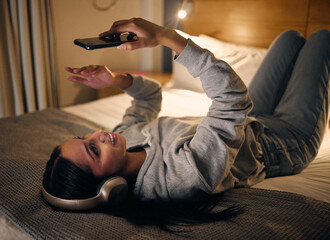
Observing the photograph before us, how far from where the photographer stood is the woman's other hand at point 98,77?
3.37 feet

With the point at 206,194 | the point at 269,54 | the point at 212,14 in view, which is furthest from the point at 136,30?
the point at 212,14

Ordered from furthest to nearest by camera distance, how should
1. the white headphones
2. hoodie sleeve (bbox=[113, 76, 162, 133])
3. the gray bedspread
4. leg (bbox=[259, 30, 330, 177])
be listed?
hoodie sleeve (bbox=[113, 76, 162, 133]), leg (bbox=[259, 30, 330, 177]), the white headphones, the gray bedspread

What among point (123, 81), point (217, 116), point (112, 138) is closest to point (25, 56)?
point (123, 81)

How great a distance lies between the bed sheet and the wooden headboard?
17.6 inches

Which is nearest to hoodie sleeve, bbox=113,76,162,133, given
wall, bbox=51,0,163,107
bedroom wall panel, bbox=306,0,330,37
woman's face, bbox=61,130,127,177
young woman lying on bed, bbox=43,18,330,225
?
young woman lying on bed, bbox=43,18,330,225

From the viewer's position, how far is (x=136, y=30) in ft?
2.72

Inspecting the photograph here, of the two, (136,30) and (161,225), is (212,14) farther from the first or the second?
(161,225)

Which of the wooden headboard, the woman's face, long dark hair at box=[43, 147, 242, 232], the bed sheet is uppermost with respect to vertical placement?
the wooden headboard

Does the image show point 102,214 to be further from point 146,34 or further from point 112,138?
point 146,34

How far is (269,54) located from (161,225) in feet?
3.71

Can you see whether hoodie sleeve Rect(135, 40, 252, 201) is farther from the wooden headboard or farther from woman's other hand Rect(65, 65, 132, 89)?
the wooden headboard

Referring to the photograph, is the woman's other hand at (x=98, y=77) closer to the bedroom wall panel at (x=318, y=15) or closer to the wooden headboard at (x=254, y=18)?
the wooden headboard at (x=254, y=18)

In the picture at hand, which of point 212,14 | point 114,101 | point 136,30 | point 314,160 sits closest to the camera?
point 136,30

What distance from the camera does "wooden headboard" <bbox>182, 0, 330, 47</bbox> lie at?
1873 millimetres
